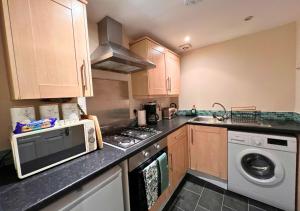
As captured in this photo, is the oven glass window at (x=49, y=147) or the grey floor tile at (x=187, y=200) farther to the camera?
the grey floor tile at (x=187, y=200)

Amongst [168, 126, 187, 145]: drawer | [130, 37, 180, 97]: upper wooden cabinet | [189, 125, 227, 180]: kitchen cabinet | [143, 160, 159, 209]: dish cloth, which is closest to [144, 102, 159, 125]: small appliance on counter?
[130, 37, 180, 97]: upper wooden cabinet

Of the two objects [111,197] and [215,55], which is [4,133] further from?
[215,55]

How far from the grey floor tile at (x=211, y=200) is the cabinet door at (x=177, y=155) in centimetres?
35

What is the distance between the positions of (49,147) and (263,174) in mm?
2189

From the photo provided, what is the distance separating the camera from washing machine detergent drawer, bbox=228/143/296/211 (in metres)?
1.39

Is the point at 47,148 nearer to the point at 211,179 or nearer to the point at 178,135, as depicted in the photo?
the point at 178,135

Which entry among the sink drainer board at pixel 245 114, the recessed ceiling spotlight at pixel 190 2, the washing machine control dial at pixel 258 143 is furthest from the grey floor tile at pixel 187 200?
the recessed ceiling spotlight at pixel 190 2

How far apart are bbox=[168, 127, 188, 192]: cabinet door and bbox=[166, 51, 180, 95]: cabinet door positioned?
757 mm

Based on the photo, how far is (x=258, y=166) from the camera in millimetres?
1646

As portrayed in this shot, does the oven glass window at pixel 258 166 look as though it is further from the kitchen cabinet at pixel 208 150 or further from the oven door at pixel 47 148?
the oven door at pixel 47 148

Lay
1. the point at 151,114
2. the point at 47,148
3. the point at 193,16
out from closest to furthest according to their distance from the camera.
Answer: the point at 47,148
the point at 193,16
the point at 151,114

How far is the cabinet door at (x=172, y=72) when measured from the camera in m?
2.21

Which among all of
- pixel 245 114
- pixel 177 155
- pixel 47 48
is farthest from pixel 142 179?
pixel 245 114

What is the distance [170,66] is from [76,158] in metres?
1.89
